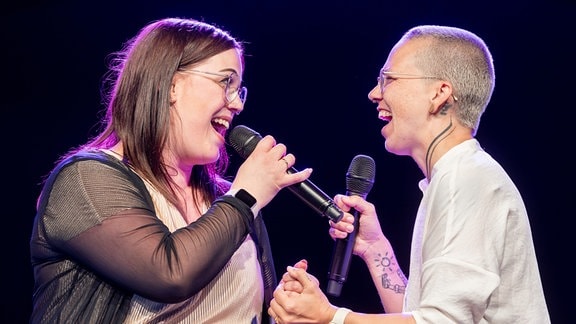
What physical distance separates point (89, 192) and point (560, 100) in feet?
8.56

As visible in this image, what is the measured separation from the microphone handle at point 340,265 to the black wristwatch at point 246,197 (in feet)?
1.34

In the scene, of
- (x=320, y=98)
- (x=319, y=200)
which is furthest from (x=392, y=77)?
(x=320, y=98)

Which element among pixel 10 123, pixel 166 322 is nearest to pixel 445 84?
pixel 166 322

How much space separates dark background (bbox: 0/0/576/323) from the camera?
3572mm

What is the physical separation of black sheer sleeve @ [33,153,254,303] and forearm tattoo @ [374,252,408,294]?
28.0 inches

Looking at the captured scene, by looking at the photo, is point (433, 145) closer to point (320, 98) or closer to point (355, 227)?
point (355, 227)

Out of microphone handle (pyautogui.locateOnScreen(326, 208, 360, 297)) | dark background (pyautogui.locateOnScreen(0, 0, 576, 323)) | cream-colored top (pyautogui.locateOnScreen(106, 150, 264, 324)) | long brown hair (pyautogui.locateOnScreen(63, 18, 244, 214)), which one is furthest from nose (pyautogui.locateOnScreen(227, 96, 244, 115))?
dark background (pyautogui.locateOnScreen(0, 0, 576, 323))

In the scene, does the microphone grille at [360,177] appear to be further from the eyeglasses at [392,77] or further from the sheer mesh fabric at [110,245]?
the sheer mesh fabric at [110,245]

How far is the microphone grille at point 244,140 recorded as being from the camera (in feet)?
7.34

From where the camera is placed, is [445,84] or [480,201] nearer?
[480,201]

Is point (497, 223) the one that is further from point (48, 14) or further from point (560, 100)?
point (48, 14)

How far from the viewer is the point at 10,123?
3.57 metres

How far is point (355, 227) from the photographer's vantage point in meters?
2.36

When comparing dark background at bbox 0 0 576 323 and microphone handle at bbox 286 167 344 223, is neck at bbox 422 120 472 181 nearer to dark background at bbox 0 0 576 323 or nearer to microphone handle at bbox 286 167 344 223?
microphone handle at bbox 286 167 344 223
